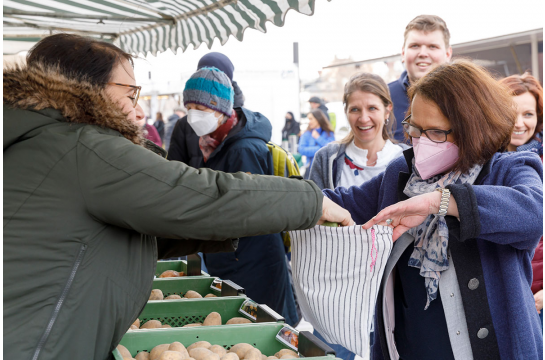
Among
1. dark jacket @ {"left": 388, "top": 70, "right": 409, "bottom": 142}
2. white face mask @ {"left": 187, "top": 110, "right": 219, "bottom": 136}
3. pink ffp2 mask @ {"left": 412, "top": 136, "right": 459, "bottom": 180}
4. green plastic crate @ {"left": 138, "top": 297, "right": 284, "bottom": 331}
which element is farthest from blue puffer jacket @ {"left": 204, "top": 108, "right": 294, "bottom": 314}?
pink ffp2 mask @ {"left": 412, "top": 136, "right": 459, "bottom": 180}

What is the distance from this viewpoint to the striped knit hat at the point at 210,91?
134 inches

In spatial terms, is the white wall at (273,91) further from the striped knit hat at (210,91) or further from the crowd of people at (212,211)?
the crowd of people at (212,211)

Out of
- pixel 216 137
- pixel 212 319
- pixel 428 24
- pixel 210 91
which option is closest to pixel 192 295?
pixel 212 319

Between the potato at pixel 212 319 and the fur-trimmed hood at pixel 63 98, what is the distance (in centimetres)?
82

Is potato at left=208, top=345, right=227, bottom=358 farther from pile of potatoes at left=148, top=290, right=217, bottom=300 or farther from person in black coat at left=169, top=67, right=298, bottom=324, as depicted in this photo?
person in black coat at left=169, top=67, right=298, bottom=324

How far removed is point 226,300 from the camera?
213 centimetres

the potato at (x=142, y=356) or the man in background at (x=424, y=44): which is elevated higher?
the man in background at (x=424, y=44)

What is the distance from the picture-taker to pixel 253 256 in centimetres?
327

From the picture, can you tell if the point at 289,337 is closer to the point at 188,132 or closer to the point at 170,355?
the point at 170,355

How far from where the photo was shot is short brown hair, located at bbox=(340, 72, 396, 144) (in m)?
3.35

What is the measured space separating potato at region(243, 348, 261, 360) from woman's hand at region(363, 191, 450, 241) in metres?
0.54

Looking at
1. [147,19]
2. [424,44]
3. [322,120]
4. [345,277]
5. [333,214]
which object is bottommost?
[345,277]

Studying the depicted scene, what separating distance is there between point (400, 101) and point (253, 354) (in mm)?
2472

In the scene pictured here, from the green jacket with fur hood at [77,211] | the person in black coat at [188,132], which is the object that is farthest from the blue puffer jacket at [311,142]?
the green jacket with fur hood at [77,211]
